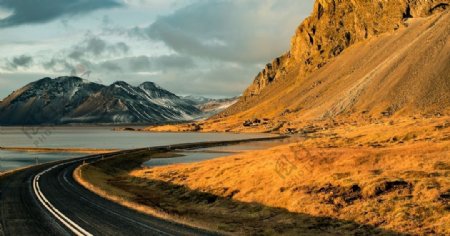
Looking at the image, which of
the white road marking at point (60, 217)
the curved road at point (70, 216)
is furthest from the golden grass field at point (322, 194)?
the white road marking at point (60, 217)

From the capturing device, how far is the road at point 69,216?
24.9 m

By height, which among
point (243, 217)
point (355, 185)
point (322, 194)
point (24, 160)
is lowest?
point (243, 217)

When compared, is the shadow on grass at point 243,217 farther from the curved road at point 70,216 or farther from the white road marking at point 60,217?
the white road marking at point 60,217

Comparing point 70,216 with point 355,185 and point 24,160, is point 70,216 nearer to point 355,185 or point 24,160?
point 355,185

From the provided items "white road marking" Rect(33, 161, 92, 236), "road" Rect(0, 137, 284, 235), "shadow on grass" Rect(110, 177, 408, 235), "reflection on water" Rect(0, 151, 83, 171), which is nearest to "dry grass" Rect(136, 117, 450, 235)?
"shadow on grass" Rect(110, 177, 408, 235)

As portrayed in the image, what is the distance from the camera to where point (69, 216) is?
1154 inches

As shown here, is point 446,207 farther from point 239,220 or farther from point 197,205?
point 197,205

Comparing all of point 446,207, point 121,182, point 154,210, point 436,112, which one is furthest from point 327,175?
point 436,112

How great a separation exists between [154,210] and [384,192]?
15728 millimetres

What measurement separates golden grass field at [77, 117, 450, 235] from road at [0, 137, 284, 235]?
2.78m

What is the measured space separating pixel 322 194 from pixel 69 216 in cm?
1752

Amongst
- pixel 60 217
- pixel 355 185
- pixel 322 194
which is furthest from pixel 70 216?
pixel 355 185

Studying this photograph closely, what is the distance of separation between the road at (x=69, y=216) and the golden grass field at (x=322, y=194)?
2784mm

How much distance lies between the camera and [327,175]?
1458 inches
